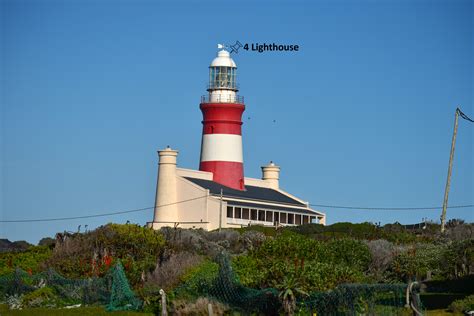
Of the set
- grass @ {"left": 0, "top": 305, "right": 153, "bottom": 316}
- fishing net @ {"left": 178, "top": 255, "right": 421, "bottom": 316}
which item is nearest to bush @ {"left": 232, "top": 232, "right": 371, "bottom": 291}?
fishing net @ {"left": 178, "top": 255, "right": 421, "bottom": 316}

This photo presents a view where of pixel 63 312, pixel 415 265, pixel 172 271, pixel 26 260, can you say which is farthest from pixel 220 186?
pixel 63 312

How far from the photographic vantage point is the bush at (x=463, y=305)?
85.3ft

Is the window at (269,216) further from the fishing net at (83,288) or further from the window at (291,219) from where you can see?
the fishing net at (83,288)

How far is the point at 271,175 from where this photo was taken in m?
78.8

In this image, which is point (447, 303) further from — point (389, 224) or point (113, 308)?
point (389, 224)

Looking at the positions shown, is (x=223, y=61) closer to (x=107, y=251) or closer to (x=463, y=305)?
(x=107, y=251)

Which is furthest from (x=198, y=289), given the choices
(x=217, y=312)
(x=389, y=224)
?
(x=389, y=224)

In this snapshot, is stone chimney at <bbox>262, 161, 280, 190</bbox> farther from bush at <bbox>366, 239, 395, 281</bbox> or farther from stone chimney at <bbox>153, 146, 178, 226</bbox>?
bush at <bbox>366, 239, 395, 281</bbox>

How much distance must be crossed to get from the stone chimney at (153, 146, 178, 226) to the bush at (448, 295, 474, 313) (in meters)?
41.3

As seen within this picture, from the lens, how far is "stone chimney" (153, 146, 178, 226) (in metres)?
67.8

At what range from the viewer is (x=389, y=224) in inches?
2512

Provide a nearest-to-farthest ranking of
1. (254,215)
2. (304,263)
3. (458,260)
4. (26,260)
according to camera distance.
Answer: (304,263) → (458,260) → (26,260) → (254,215)

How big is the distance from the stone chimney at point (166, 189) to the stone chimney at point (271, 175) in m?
11.7

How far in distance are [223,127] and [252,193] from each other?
5.01 metres
